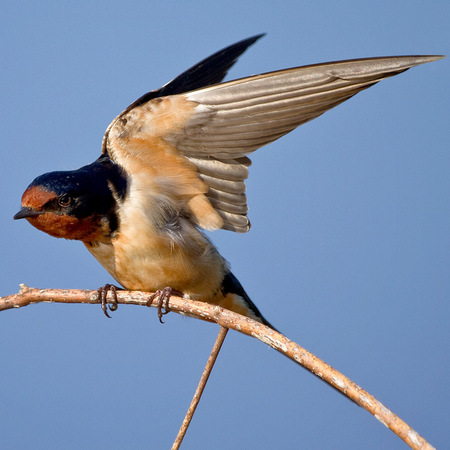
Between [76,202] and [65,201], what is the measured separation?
21 mm

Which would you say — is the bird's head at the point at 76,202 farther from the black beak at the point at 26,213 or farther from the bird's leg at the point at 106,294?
the bird's leg at the point at 106,294

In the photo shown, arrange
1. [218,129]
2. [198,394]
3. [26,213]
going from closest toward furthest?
[198,394], [26,213], [218,129]

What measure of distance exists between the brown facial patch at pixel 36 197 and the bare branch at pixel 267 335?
0.62 ft

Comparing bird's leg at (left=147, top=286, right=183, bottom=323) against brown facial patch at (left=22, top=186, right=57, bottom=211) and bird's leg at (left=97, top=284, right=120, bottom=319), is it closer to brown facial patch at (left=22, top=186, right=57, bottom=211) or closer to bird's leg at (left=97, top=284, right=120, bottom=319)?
bird's leg at (left=97, top=284, right=120, bottom=319)

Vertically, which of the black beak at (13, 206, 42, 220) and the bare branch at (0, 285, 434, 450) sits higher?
the black beak at (13, 206, 42, 220)

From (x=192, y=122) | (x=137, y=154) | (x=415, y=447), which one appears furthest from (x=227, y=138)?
(x=415, y=447)

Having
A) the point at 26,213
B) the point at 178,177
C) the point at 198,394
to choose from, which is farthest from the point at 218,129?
the point at 198,394

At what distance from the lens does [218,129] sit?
1.47 metres

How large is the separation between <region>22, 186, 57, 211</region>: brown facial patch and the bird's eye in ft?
0.09

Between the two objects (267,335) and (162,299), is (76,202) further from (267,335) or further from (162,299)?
(267,335)

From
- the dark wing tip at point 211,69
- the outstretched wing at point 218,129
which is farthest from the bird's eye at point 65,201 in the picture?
the dark wing tip at point 211,69

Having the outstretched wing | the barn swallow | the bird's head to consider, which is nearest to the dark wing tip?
the barn swallow

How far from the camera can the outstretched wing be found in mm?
1324

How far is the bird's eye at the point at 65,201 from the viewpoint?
1373mm
